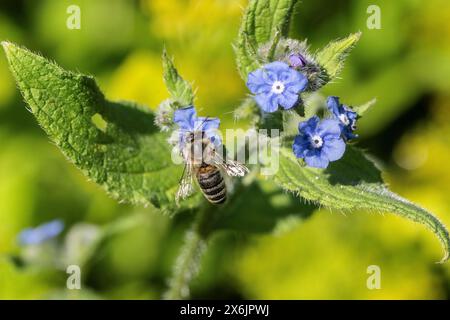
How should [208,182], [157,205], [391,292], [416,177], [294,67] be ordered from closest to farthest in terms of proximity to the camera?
[294,67], [208,182], [157,205], [391,292], [416,177]

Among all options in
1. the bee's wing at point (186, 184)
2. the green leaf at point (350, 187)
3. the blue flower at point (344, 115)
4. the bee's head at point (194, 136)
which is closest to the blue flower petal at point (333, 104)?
the blue flower at point (344, 115)

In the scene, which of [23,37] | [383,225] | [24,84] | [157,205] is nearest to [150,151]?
[157,205]

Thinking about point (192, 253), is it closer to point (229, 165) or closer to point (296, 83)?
point (229, 165)

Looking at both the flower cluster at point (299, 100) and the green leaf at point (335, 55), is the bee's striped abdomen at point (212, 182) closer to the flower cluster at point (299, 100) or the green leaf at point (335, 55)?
the flower cluster at point (299, 100)

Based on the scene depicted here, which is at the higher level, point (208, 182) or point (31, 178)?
point (31, 178)

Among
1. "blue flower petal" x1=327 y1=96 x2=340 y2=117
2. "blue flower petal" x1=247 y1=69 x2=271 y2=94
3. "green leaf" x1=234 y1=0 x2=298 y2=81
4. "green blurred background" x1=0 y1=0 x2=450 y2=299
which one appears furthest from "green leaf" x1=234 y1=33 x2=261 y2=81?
"green blurred background" x1=0 y1=0 x2=450 y2=299

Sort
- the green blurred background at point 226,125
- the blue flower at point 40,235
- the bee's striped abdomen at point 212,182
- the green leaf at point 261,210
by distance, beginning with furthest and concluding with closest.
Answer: the green blurred background at point 226,125
the blue flower at point 40,235
the green leaf at point 261,210
the bee's striped abdomen at point 212,182

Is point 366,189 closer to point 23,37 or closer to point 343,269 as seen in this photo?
point 343,269
